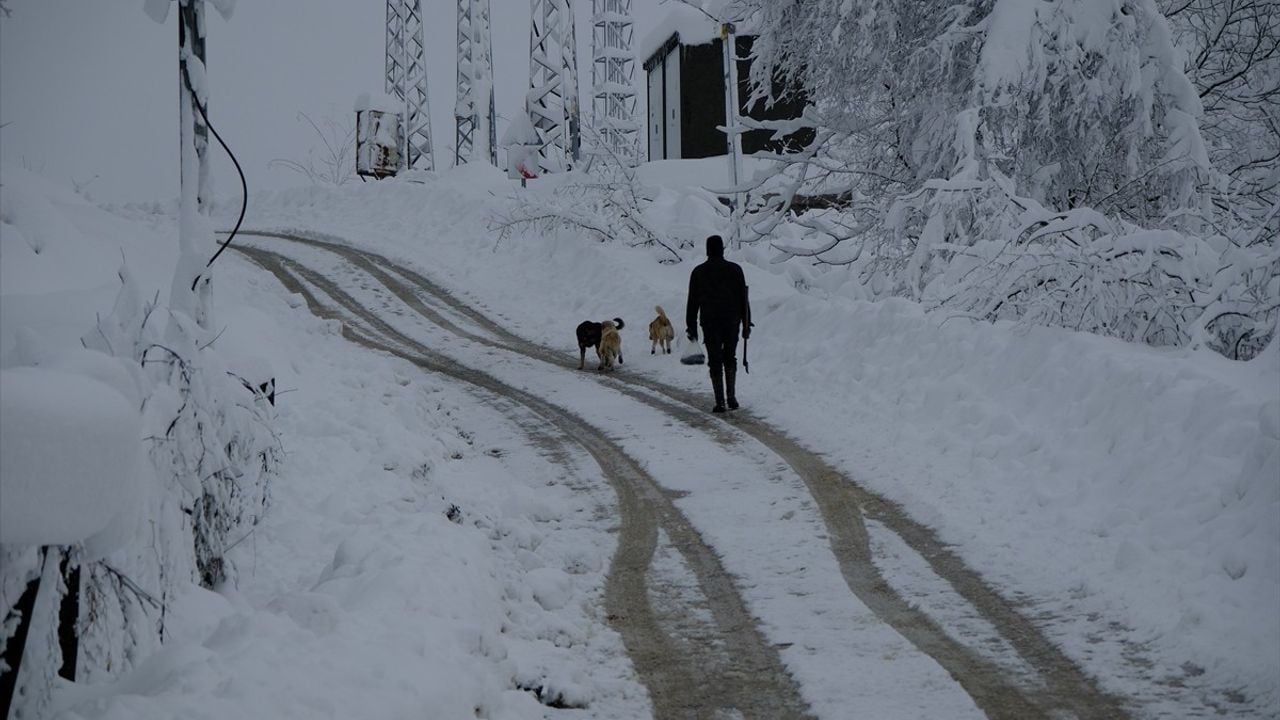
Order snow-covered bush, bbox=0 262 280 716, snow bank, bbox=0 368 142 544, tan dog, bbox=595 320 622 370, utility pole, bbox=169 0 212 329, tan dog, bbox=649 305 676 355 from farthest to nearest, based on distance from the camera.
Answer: tan dog, bbox=649 305 676 355
tan dog, bbox=595 320 622 370
utility pole, bbox=169 0 212 329
snow-covered bush, bbox=0 262 280 716
snow bank, bbox=0 368 142 544

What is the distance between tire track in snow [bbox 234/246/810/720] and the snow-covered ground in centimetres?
16

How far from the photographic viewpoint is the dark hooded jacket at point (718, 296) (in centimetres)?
1151

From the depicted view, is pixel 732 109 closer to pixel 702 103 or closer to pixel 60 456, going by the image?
pixel 60 456

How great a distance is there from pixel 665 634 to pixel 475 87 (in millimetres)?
32656

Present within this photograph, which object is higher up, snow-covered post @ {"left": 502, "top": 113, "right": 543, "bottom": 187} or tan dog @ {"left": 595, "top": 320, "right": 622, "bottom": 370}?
snow-covered post @ {"left": 502, "top": 113, "right": 543, "bottom": 187}

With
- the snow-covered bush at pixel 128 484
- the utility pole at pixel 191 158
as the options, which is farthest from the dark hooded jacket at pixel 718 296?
the snow-covered bush at pixel 128 484

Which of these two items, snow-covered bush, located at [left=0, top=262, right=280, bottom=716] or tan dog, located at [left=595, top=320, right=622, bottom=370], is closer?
A: snow-covered bush, located at [left=0, top=262, right=280, bottom=716]

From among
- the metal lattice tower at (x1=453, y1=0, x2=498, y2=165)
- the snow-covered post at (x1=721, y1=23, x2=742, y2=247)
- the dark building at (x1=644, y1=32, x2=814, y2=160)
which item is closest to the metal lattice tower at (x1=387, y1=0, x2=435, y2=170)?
the metal lattice tower at (x1=453, y1=0, x2=498, y2=165)

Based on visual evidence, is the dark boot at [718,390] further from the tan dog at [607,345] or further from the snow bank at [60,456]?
the snow bank at [60,456]

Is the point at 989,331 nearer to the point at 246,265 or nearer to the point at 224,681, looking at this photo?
the point at 224,681

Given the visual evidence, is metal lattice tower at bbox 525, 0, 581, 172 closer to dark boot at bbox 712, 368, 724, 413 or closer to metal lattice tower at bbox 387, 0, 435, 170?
metal lattice tower at bbox 387, 0, 435, 170

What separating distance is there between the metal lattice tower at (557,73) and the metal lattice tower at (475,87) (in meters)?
1.77

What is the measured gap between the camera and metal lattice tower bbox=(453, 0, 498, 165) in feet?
114

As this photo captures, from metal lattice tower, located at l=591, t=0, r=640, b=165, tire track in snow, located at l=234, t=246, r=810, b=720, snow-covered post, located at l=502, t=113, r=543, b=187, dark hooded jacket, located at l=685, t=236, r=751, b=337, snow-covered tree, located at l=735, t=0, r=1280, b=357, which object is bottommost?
tire track in snow, located at l=234, t=246, r=810, b=720
